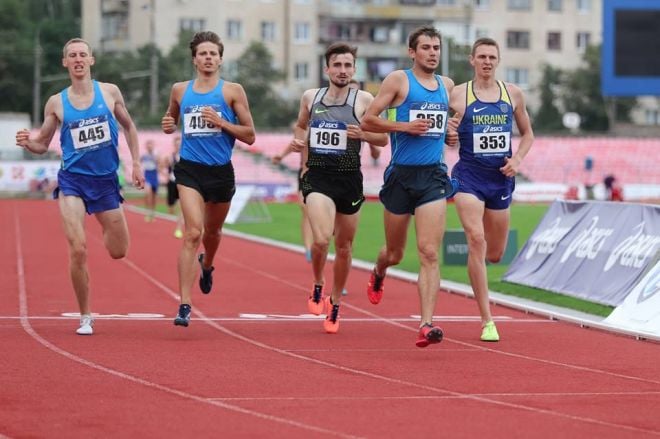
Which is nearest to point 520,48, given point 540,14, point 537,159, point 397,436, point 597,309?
point 540,14

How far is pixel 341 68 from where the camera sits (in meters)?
12.3

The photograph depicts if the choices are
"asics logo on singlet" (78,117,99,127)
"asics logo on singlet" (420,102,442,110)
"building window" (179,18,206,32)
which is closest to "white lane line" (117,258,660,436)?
"asics logo on singlet" (420,102,442,110)

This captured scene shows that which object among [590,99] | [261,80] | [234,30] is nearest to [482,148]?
[261,80]

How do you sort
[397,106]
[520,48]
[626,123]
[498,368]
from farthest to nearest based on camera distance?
1. [520,48]
2. [626,123]
3. [397,106]
4. [498,368]

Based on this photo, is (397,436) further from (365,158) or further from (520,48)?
(520,48)

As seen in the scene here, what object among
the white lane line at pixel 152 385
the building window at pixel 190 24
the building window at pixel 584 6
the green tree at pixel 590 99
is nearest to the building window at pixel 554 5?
the building window at pixel 584 6

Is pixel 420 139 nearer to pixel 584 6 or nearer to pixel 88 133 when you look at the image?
pixel 88 133

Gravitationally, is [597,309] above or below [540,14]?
below

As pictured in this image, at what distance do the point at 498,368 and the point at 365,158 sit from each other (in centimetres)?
6120

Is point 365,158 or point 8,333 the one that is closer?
point 8,333

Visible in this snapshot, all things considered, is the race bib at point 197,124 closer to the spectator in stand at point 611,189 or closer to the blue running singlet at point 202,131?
the blue running singlet at point 202,131

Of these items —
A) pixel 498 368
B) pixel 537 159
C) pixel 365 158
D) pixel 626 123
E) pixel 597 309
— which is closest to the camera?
pixel 498 368

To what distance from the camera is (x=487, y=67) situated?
40.2 ft

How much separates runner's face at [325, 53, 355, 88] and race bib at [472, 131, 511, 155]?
115 cm
